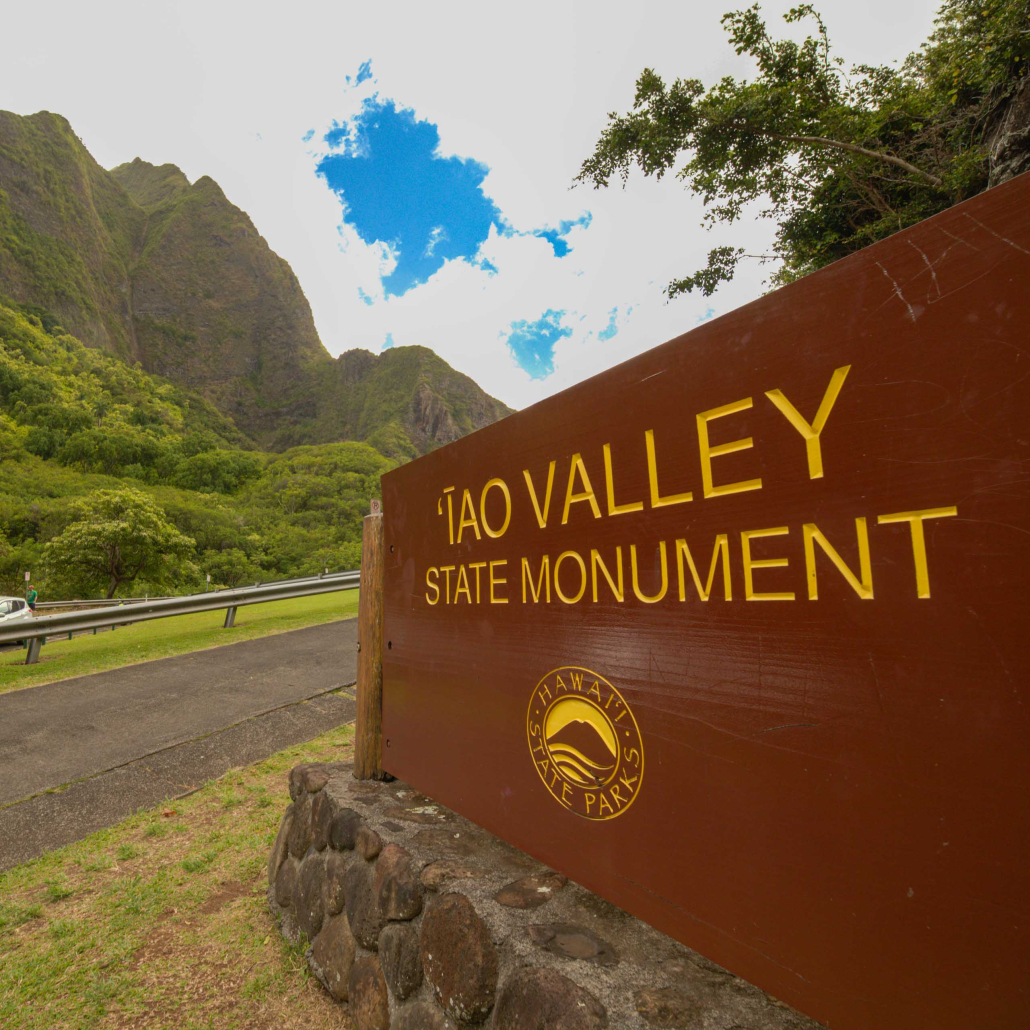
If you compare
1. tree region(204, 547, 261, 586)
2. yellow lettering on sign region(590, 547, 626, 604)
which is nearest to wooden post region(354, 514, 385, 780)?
yellow lettering on sign region(590, 547, 626, 604)

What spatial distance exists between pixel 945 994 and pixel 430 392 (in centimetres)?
10069

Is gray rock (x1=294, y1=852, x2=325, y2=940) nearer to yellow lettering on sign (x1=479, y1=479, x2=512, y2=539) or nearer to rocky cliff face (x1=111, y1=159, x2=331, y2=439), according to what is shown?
yellow lettering on sign (x1=479, y1=479, x2=512, y2=539)

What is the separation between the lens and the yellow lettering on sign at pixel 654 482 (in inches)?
45.0

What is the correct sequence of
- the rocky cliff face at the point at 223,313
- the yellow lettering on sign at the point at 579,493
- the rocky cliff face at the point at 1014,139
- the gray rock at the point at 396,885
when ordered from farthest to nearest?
the rocky cliff face at the point at 223,313 → the rocky cliff face at the point at 1014,139 → the gray rock at the point at 396,885 → the yellow lettering on sign at the point at 579,493

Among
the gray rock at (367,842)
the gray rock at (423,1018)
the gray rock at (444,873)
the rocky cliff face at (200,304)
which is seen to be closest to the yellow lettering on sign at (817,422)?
the gray rock at (444,873)

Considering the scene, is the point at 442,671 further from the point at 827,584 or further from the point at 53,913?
the point at 53,913

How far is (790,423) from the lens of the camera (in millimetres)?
965

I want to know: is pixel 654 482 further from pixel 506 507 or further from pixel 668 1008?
pixel 668 1008

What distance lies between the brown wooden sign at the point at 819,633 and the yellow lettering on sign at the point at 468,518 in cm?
38

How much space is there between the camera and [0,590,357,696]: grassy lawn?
246 inches

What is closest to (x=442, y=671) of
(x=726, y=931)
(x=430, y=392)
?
(x=726, y=931)

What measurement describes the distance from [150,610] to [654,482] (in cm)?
820

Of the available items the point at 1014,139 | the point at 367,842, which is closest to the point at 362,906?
the point at 367,842

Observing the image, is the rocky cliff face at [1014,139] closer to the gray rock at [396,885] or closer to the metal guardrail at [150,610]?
the metal guardrail at [150,610]
